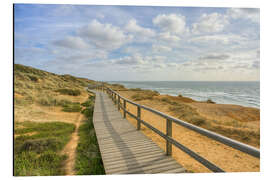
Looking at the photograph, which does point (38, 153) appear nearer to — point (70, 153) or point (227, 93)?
point (70, 153)

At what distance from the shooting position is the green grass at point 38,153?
3.80 metres

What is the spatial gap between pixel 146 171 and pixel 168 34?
244 inches

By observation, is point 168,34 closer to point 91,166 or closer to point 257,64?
point 257,64

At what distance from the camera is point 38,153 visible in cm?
464

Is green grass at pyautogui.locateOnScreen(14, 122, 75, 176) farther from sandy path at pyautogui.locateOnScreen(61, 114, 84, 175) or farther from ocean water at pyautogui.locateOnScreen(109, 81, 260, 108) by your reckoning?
ocean water at pyautogui.locateOnScreen(109, 81, 260, 108)

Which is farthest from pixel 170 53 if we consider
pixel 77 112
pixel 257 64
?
pixel 77 112

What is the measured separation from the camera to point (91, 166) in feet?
12.1

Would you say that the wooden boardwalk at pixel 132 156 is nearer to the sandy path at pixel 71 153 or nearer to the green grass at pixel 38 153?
the sandy path at pixel 71 153

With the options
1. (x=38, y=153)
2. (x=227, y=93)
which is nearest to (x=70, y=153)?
(x=38, y=153)

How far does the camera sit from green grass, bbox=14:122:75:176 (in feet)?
12.5

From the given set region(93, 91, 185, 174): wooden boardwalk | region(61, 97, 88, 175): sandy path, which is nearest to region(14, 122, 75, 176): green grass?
region(61, 97, 88, 175): sandy path

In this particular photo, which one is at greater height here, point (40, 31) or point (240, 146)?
point (40, 31)

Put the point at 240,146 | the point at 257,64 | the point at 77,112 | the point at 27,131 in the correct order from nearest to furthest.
Answer: the point at 240,146 < the point at 257,64 < the point at 27,131 < the point at 77,112

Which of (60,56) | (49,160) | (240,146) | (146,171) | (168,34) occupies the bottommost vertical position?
(49,160)
